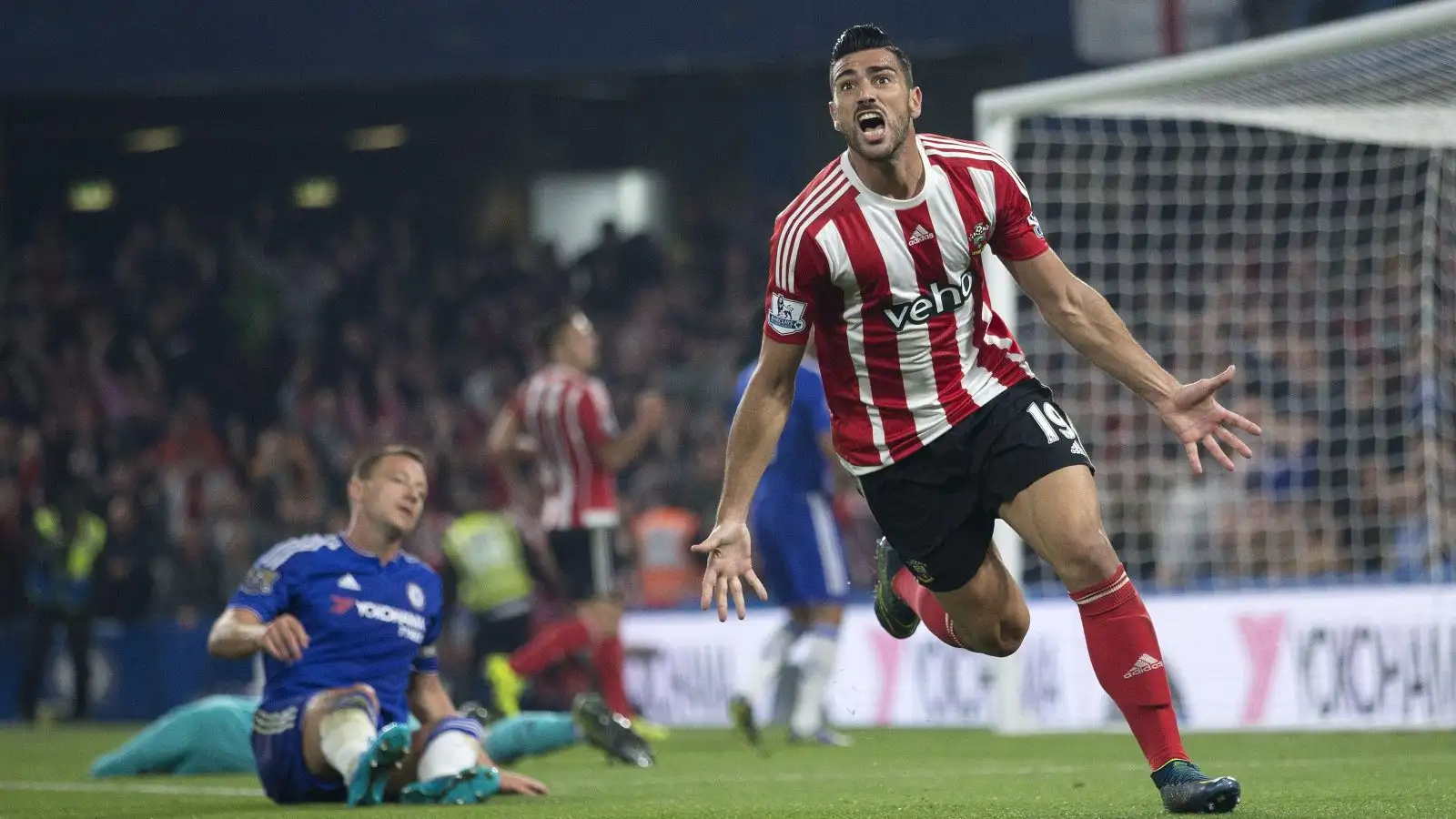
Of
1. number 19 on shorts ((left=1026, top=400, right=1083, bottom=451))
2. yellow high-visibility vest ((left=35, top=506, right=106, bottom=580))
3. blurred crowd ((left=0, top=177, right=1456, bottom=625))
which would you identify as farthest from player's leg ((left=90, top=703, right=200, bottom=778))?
yellow high-visibility vest ((left=35, top=506, right=106, bottom=580))

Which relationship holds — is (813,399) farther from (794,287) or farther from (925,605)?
(794,287)

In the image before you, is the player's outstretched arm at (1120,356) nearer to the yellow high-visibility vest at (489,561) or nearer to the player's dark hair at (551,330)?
the player's dark hair at (551,330)

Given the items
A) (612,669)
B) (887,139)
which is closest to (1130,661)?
(887,139)

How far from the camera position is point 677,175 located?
68.9 ft

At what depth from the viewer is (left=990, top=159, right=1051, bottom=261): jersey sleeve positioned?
5.05 metres

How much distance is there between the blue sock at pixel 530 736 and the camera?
7.61 meters

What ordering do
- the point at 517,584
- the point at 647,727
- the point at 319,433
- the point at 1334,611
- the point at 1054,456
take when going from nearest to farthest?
the point at 1054,456 → the point at 1334,611 → the point at 647,727 → the point at 517,584 → the point at 319,433

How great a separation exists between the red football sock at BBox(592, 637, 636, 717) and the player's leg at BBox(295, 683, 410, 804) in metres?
4.12

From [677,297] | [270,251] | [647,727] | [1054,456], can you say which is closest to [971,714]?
[647,727]

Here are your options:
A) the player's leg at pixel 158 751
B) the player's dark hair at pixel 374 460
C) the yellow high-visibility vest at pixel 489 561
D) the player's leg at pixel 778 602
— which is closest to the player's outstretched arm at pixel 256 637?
the player's dark hair at pixel 374 460

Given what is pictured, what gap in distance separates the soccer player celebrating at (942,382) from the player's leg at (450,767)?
1546mm

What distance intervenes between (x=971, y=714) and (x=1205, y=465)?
7.52 feet

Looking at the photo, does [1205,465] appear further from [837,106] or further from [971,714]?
[837,106]

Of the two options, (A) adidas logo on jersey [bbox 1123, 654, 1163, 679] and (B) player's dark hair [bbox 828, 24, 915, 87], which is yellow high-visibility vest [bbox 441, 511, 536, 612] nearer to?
(B) player's dark hair [bbox 828, 24, 915, 87]
